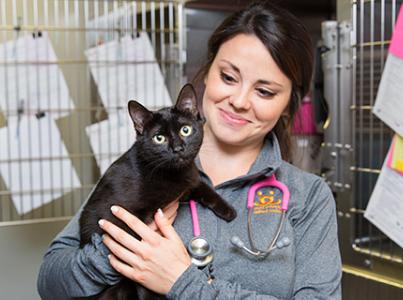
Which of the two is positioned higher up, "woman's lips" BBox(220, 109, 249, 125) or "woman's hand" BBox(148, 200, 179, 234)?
"woman's lips" BBox(220, 109, 249, 125)

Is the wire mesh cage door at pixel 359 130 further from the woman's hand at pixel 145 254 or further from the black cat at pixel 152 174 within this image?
the woman's hand at pixel 145 254

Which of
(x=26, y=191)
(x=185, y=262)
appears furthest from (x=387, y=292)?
(x=26, y=191)

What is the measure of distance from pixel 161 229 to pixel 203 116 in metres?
0.25

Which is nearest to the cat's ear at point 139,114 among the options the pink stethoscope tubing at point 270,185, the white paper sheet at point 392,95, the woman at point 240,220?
the woman at point 240,220

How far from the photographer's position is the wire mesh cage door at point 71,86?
1.41 meters

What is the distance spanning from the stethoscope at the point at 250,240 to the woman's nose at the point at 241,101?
0.15m

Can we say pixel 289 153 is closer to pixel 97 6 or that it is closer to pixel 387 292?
pixel 387 292

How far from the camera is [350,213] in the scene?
1.23 meters

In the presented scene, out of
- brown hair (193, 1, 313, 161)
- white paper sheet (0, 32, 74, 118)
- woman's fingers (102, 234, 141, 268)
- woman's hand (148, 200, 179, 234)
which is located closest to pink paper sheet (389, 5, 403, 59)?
brown hair (193, 1, 313, 161)

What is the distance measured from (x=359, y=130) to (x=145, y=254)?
1.81 ft

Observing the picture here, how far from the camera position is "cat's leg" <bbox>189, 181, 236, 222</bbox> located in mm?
1018

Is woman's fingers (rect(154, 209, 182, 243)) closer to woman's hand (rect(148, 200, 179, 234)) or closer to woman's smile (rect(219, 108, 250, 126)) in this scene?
woman's hand (rect(148, 200, 179, 234))

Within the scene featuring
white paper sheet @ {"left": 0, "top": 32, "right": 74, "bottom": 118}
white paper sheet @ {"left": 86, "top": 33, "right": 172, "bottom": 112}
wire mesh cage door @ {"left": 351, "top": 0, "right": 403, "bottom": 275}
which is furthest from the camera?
white paper sheet @ {"left": 86, "top": 33, "right": 172, "bottom": 112}

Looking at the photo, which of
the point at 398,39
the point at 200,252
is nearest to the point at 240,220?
the point at 200,252
